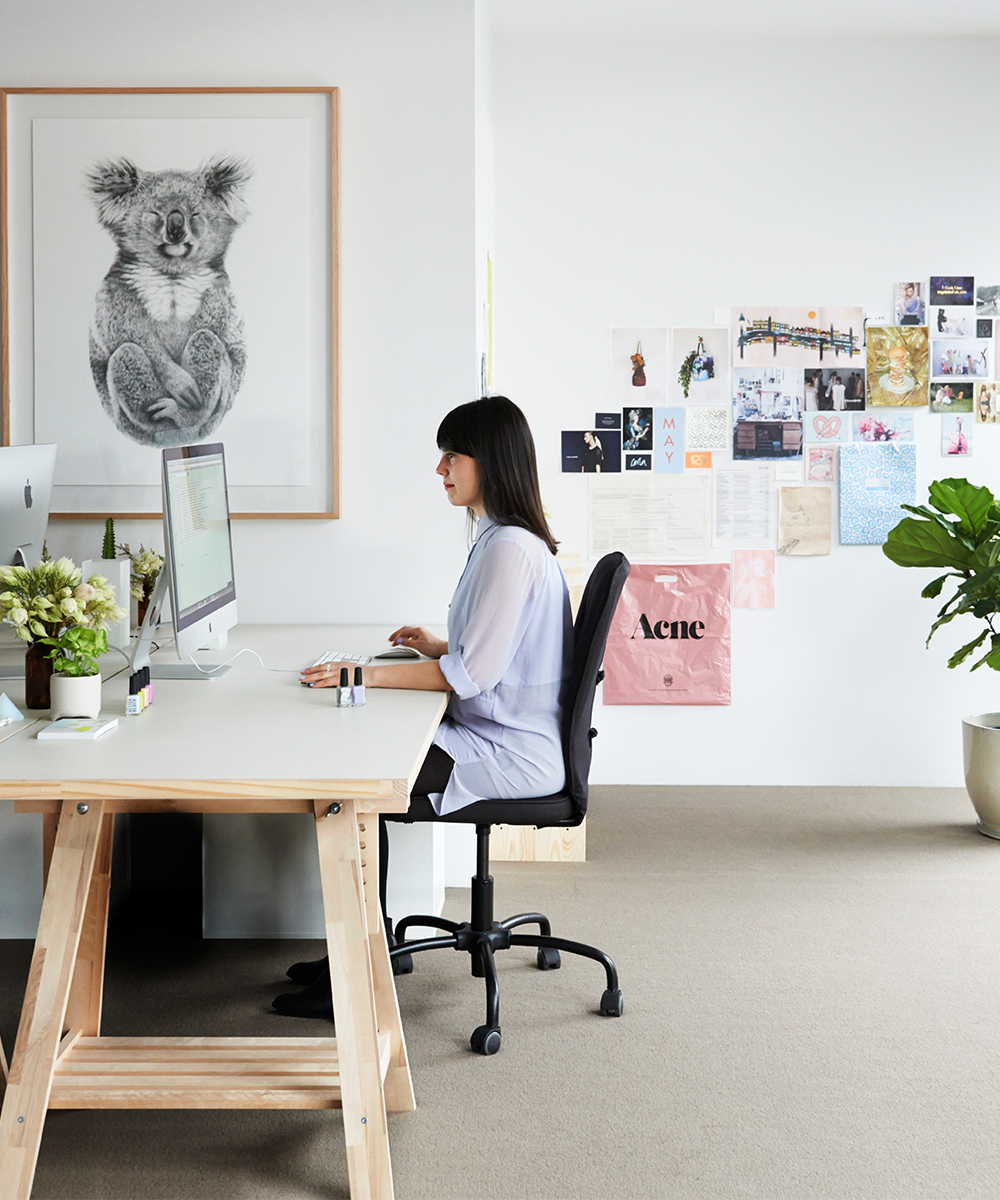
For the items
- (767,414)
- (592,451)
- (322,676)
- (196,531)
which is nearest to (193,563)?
(196,531)

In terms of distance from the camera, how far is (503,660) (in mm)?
2186

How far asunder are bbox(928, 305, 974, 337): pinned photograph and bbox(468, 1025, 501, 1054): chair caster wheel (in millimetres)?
2967

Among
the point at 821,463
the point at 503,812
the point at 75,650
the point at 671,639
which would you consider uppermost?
the point at 821,463

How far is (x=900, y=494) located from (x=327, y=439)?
2131mm

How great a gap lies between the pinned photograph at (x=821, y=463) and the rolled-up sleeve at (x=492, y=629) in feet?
7.27

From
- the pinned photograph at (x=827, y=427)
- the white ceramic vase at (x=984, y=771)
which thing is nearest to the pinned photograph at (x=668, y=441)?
the pinned photograph at (x=827, y=427)

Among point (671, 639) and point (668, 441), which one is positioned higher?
point (668, 441)

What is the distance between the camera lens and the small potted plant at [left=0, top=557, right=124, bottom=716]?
197 cm

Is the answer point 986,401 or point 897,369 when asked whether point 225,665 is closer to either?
point 897,369

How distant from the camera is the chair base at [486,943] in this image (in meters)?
2.40

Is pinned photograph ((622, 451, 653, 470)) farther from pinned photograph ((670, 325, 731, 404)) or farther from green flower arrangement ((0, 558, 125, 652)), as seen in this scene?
green flower arrangement ((0, 558, 125, 652))

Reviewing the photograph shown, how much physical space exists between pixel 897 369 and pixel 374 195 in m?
2.01

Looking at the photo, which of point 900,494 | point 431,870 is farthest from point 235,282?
point 900,494

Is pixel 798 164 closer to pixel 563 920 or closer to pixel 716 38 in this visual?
pixel 716 38
